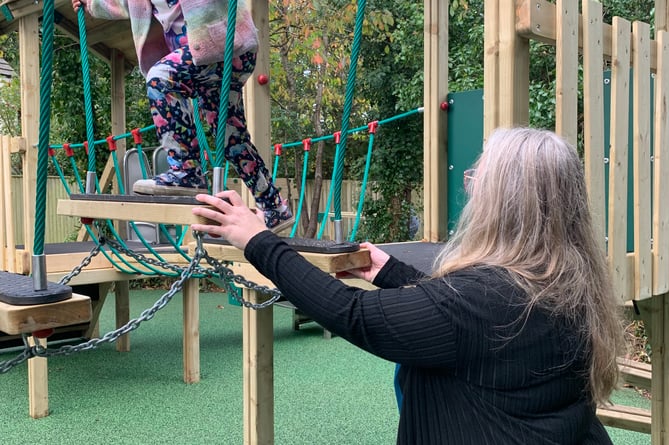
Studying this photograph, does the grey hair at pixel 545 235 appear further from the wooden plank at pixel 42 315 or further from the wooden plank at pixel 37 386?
the wooden plank at pixel 37 386

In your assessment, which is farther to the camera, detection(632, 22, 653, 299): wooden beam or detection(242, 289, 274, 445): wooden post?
detection(242, 289, 274, 445): wooden post

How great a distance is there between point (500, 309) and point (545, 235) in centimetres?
23

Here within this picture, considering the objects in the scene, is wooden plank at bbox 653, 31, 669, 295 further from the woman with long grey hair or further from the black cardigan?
the black cardigan

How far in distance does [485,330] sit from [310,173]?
12.8m

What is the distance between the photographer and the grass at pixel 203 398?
4.02 meters

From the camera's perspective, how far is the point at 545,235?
142 cm

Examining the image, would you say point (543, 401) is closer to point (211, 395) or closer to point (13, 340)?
point (211, 395)

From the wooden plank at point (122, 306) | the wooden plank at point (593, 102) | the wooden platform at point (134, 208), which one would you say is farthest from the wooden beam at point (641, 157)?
the wooden plank at point (122, 306)

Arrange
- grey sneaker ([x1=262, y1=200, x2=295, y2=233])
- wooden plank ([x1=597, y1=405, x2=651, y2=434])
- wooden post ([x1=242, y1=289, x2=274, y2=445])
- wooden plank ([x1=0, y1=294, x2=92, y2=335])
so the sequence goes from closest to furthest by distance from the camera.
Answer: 1. wooden plank ([x1=0, y1=294, x2=92, y2=335])
2. grey sneaker ([x1=262, y1=200, x2=295, y2=233])
3. wooden post ([x1=242, y1=289, x2=274, y2=445])
4. wooden plank ([x1=597, y1=405, x2=651, y2=434])

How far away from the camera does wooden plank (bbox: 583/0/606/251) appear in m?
2.09

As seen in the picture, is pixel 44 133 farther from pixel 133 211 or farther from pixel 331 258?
pixel 331 258

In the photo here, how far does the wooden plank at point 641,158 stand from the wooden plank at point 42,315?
2.04 m

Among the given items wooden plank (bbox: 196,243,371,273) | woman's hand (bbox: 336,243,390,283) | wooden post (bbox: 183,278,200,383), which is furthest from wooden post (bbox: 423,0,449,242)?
wooden post (bbox: 183,278,200,383)

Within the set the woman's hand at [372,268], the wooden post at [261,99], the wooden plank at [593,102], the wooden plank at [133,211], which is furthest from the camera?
the wooden post at [261,99]
